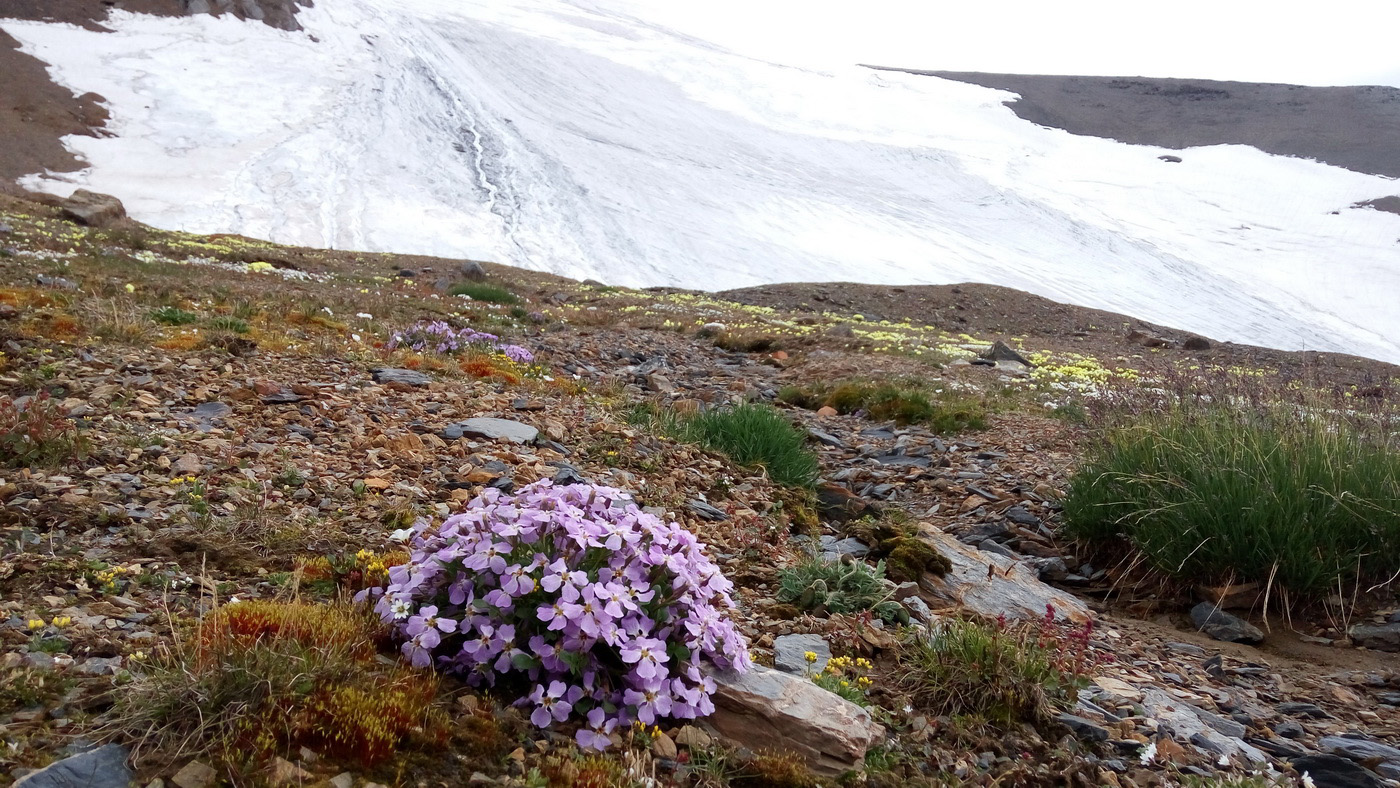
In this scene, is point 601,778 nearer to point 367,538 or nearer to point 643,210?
point 367,538

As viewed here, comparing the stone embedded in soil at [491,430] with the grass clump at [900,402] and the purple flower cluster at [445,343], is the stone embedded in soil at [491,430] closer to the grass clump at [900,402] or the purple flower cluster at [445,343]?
the purple flower cluster at [445,343]

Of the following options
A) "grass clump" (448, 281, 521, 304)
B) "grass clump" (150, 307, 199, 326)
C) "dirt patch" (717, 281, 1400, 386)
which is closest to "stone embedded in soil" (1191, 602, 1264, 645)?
"grass clump" (150, 307, 199, 326)

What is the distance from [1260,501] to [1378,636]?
871mm

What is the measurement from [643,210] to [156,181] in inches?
1132

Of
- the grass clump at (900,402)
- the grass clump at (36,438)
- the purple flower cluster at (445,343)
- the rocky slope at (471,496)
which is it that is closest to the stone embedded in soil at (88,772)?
the rocky slope at (471,496)

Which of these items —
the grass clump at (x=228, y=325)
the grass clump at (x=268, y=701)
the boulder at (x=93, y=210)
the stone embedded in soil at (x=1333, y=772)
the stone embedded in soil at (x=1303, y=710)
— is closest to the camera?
the grass clump at (x=268, y=701)

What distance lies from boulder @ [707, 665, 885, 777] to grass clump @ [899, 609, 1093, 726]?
46 centimetres

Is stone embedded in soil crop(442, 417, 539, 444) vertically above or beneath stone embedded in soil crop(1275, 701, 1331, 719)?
beneath

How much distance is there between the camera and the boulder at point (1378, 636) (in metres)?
4.57

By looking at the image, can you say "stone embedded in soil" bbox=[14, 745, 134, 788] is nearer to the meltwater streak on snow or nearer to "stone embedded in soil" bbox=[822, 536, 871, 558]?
"stone embedded in soil" bbox=[822, 536, 871, 558]

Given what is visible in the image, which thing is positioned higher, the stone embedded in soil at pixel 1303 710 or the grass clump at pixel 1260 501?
the grass clump at pixel 1260 501

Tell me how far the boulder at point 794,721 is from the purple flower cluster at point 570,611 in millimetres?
102

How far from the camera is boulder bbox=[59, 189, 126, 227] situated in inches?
1077

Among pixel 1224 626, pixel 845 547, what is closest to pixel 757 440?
pixel 845 547
